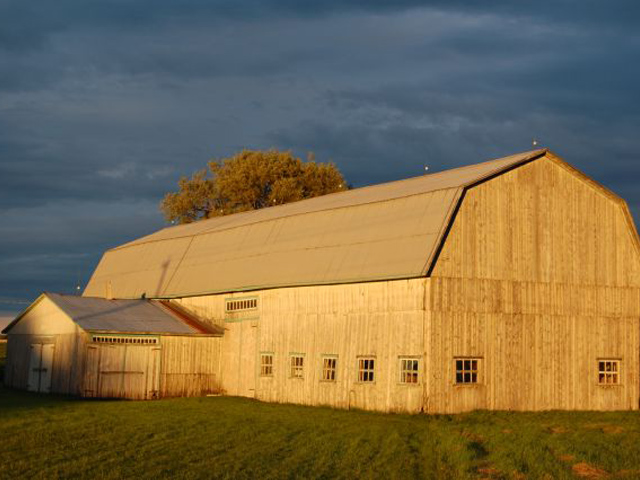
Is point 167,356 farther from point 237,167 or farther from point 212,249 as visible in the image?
point 237,167

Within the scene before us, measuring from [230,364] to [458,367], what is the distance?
41.7ft

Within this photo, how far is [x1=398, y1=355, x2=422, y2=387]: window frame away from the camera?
2970 cm

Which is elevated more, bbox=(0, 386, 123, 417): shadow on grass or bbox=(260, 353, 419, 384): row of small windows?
bbox=(260, 353, 419, 384): row of small windows

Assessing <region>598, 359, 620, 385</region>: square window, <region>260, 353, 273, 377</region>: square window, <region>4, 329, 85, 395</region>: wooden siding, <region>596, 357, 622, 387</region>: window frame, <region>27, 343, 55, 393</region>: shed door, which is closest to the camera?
<region>596, 357, 622, 387</region>: window frame

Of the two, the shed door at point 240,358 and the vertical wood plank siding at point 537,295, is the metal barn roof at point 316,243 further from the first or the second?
the shed door at point 240,358

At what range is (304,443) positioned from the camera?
73.8 ft

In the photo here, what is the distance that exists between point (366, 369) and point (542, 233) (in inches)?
301

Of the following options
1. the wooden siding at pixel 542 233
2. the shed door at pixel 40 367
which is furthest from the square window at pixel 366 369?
the shed door at pixel 40 367

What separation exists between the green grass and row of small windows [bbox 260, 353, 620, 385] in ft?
4.88

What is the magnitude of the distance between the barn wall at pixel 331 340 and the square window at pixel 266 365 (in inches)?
7.9

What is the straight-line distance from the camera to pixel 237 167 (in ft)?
261

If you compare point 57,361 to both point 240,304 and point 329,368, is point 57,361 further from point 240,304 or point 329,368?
point 329,368

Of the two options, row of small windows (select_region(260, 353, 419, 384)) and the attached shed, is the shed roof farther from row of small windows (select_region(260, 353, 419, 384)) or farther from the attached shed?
row of small windows (select_region(260, 353, 419, 384))

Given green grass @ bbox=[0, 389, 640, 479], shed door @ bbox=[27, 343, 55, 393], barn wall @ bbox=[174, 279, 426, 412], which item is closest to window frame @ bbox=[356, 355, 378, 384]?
barn wall @ bbox=[174, 279, 426, 412]
